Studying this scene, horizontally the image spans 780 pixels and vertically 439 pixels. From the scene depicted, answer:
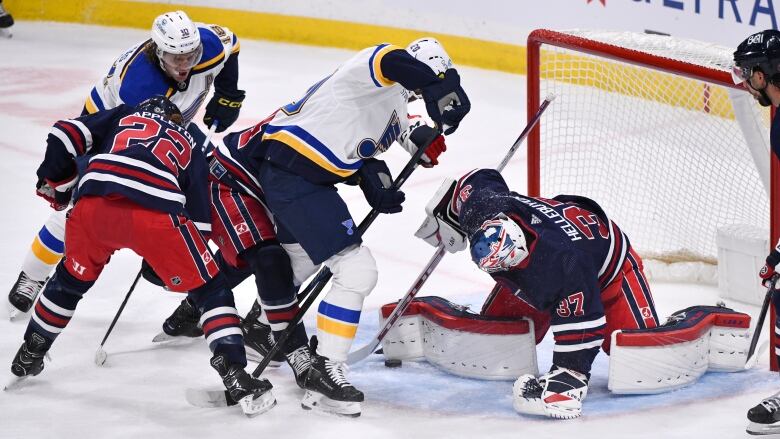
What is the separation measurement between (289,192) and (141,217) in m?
0.46

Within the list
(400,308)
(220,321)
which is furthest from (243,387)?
(400,308)

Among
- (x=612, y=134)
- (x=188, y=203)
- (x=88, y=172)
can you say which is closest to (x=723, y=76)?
(x=612, y=134)

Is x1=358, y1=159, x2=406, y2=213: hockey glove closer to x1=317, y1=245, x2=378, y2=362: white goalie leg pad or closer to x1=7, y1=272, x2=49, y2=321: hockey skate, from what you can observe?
x1=317, y1=245, x2=378, y2=362: white goalie leg pad

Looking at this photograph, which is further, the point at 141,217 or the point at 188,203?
the point at 188,203

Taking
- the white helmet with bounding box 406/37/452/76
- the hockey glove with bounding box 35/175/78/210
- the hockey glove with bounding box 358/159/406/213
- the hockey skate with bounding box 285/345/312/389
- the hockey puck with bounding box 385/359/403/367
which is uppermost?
the white helmet with bounding box 406/37/452/76

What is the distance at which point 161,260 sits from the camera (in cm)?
357

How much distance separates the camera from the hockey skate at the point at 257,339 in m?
4.15

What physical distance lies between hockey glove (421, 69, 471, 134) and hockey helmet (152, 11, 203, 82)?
96 cm

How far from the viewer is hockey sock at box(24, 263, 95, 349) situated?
12.1 ft

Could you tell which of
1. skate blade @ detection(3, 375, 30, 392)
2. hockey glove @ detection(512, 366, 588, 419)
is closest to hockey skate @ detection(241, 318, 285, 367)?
skate blade @ detection(3, 375, 30, 392)

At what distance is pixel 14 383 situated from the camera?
12.6ft

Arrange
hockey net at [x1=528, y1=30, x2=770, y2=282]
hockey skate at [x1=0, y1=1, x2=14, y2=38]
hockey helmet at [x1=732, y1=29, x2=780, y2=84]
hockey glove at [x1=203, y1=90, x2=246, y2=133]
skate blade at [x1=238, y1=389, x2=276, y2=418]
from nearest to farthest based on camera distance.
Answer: hockey helmet at [x1=732, y1=29, x2=780, y2=84]
skate blade at [x1=238, y1=389, x2=276, y2=418]
hockey glove at [x1=203, y1=90, x2=246, y2=133]
hockey net at [x1=528, y1=30, x2=770, y2=282]
hockey skate at [x1=0, y1=1, x2=14, y2=38]

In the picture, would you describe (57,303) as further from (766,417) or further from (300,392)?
(766,417)

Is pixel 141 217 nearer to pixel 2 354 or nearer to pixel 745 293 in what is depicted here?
pixel 2 354
